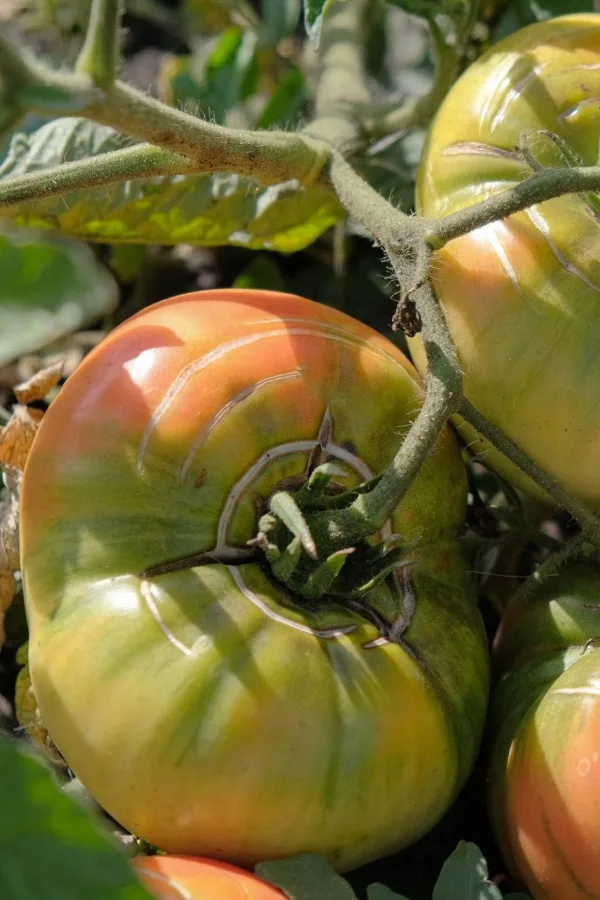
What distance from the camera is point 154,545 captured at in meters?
0.95

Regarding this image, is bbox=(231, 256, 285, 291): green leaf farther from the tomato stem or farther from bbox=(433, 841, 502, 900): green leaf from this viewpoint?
bbox=(433, 841, 502, 900): green leaf

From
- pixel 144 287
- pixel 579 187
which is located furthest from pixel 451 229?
pixel 144 287

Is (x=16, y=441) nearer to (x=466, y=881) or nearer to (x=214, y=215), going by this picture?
(x=214, y=215)

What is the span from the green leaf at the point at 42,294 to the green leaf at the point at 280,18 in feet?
4.05

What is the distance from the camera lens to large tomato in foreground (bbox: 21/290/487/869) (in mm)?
905

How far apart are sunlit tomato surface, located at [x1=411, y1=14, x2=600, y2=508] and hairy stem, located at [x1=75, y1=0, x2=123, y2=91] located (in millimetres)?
393

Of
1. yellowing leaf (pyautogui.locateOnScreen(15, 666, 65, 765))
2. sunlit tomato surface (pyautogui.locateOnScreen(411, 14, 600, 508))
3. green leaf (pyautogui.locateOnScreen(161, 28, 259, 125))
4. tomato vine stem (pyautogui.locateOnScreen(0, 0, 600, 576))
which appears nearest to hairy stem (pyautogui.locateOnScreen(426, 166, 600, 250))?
tomato vine stem (pyautogui.locateOnScreen(0, 0, 600, 576))

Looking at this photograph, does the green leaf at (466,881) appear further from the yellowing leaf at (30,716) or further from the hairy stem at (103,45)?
the hairy stem at (103,45)

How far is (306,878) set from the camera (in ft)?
3.02

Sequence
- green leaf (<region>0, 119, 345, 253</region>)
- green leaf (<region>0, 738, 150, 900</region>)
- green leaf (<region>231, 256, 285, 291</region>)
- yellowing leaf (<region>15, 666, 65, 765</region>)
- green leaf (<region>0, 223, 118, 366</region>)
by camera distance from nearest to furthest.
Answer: green leaf (<region>0, 738, 150, 900</region>), green leaf (<region>0, 223, 118, 366</region>), yellowing leaf (<region>15, 666, 65, 765</region>), green leaf (<region>0, 119, 345, 253</region>), green leaf (<region>231, 256, 285, 291</region>)

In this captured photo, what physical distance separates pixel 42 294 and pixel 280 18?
1274 mm

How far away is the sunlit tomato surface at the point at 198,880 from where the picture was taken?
884 mm

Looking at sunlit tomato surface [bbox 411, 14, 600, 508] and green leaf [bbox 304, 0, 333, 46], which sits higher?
green leaf [bbox 304, 0, 333, 46]

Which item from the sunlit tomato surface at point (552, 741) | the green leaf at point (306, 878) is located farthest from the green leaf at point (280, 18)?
the green leaf at point (306, 878)
